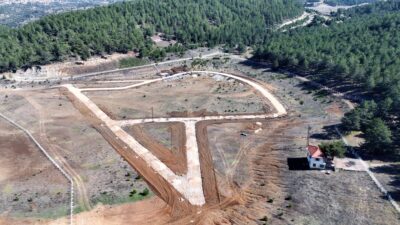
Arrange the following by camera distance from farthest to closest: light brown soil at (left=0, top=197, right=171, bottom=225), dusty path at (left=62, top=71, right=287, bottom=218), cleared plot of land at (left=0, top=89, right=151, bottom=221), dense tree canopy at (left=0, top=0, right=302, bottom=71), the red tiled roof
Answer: dense tree canopy at (left=0, top=0, right=302, bottom=71) → the red tiled roof → cleared plot of land at (left=0, top=89, right=151, bottom=221) → dusty path at (left=62, top=71, right=287, bottom=218) → light brown soil at (left=0, top=197, right=171, bottom=225)

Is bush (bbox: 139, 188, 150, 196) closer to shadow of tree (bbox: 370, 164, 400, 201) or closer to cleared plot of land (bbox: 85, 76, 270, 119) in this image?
cleared plot of land (bbox: 85, 76, 270, 119)

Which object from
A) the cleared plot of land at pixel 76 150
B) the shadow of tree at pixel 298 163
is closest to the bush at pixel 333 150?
the shadow of tree at pixel 298 163

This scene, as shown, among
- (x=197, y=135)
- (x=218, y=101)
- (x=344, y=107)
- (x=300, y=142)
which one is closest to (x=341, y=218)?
(x=300, y=142)

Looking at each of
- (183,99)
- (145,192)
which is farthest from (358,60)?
(145,192)

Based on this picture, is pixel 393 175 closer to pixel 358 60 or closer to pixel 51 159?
pixel 358 60

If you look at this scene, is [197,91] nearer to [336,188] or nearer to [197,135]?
[197,135]

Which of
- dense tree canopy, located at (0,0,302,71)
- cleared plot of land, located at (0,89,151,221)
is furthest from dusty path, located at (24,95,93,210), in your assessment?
dense tree canopy, located at (0,0,302,71)

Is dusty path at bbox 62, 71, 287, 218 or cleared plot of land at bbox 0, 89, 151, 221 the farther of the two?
cleared plot of land at bbox 0, 89, 151, 221

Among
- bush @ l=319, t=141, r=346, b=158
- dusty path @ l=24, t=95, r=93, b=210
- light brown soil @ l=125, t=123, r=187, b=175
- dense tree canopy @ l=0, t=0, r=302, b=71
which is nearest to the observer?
dusty path @ l=24, t=95, r=93, b=210
